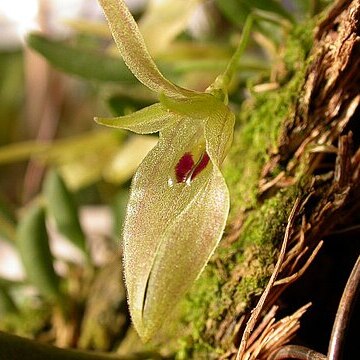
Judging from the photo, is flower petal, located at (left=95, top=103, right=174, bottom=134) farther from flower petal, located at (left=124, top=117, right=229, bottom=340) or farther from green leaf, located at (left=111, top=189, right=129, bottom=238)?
green leaf, located at (left=111, top=189, right=129, bottom=238)

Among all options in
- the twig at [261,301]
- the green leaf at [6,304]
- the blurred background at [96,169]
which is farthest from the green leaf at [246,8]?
Result: the green leaf at [6,304]

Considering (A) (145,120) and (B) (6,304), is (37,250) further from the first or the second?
(A) (145,120)

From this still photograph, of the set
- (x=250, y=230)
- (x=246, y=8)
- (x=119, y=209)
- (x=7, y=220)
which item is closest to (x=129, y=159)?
(x=119, y=209)

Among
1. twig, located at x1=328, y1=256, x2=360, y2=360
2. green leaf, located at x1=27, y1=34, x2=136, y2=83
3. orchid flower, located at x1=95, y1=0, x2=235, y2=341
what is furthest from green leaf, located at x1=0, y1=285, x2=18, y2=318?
twig, located at x1=328, y1=256, x2=360, y2=360

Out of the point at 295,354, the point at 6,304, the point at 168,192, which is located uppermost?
the point at 168,192

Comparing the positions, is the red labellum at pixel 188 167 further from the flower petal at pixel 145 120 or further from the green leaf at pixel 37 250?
the green leaf at pixel 37 250

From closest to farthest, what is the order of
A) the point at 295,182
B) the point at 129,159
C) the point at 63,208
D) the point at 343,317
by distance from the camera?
1. the point at 343,317
2. the point at 295,182
3. the point at 63,208
4. the point at 129,159

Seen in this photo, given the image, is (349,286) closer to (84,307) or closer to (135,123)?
(135,123)
